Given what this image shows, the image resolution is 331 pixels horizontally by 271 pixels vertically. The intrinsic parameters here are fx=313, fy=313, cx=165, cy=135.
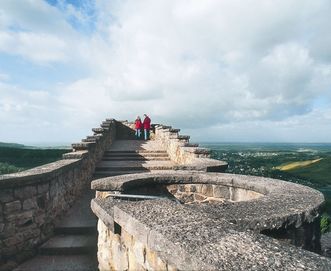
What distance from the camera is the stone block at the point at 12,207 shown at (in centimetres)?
457

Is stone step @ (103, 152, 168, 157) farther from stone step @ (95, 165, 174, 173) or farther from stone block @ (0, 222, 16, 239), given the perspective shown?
stone block @ (0, 222, 16, 239)

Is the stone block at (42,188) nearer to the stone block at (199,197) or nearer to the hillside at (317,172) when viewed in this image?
the stone block at (199,197)

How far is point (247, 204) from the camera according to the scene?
3.18 m

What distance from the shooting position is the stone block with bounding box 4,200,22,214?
4.57 meters

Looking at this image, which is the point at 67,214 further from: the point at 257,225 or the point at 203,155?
the point at 257,225

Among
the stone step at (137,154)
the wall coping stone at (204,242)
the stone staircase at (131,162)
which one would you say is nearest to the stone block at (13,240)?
the wall coping stone at (204,242)

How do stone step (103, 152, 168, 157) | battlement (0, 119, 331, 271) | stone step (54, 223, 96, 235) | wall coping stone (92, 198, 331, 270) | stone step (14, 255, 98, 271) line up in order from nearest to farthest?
wall coping stone (92, 198, 331, 270) → battlement (0, 119, 331, 271) → stone step (14, 255, 98, 271) → stone step (54, 223, 96, 235) → stone step (103, 152, 168, 157)

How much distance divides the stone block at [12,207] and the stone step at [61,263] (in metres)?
0.81

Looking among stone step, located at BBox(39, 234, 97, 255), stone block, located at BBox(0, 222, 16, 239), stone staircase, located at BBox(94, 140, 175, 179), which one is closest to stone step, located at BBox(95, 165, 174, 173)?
stone staircase, located at BBox(94, 140, 175, 179)

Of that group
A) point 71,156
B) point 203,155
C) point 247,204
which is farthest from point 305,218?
point 71,156

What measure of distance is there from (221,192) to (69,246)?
2520 millimetres

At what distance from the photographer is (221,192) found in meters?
4.86

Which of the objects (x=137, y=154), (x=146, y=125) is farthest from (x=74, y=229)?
(x=146, y=125)

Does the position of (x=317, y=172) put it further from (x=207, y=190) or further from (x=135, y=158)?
(x=207, y=190)
